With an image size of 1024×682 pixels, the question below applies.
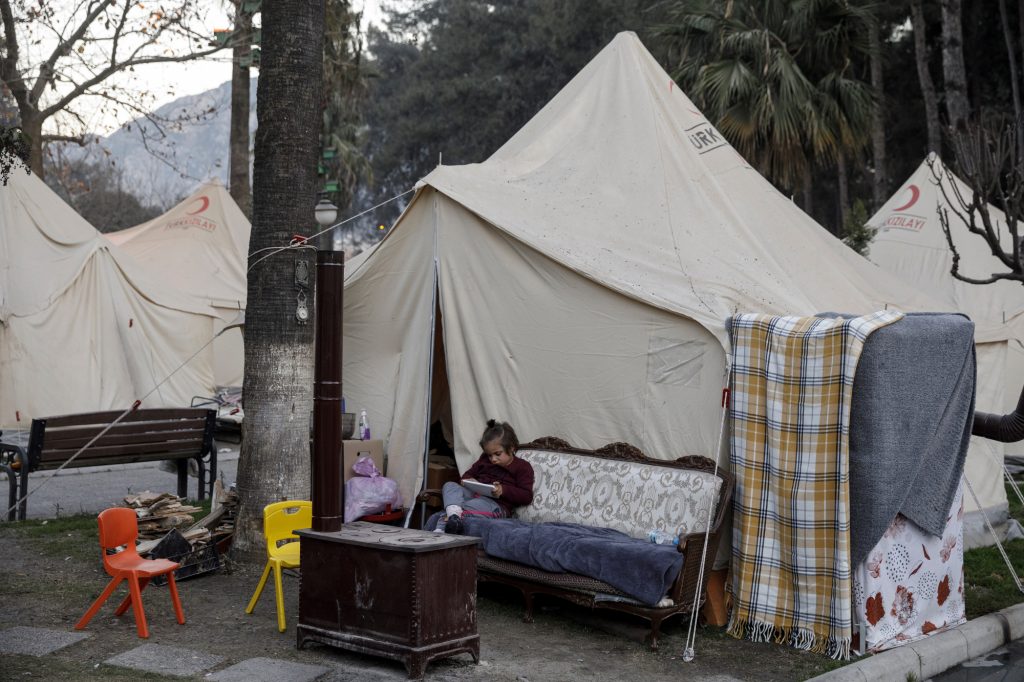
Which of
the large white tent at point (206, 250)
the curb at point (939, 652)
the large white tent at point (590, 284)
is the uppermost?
the large white tent at point (206, 250)

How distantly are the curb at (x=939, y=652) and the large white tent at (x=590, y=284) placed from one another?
1.77 metres

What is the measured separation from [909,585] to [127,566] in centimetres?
490

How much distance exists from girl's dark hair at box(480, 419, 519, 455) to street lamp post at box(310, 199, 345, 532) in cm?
197

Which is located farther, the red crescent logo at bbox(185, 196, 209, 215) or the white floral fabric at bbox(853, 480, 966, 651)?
the red crescent logo at bbox(185, 196, 209, 215)

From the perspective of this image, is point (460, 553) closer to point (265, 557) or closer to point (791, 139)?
point (265, 557)

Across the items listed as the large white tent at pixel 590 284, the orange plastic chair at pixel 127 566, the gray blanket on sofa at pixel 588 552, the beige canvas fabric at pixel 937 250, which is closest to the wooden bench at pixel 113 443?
the large white tent at pixel 590 284

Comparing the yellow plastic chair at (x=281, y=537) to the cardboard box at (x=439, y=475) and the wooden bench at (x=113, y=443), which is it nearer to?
the cardboard box at (x=439, y=475)

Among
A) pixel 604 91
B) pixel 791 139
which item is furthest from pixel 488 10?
pixel 604 91

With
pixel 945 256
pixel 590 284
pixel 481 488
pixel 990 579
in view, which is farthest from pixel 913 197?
pixel 481 488

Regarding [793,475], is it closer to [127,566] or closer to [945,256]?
[127,566]

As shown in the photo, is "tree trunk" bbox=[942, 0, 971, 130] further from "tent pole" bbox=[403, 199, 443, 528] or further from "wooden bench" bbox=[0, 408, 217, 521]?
"wooden bench" bbox=[0, 408, 217, 521]

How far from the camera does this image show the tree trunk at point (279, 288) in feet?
26.3

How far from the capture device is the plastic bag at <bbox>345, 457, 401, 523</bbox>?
8.50 metres

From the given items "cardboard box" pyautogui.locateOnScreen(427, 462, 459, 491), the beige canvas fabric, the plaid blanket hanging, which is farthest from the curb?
the beige canvas fabric
